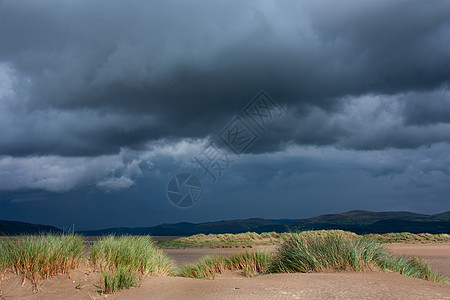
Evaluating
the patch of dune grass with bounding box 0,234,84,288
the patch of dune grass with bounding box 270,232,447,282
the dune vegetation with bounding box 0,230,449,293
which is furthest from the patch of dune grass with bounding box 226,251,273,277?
the patch of dune grass with bounding box 0,234,84,288

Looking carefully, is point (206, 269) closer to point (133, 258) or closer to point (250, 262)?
point (250, 262)

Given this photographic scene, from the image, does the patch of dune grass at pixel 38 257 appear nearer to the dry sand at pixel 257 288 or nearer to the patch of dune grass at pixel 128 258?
the dry sand at pixel 257 288

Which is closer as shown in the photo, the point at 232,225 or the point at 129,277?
the point at 129,277

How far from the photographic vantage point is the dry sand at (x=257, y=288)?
6.70 meters

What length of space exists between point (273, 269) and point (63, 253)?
19.9 feet

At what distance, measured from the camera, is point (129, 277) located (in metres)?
8.59

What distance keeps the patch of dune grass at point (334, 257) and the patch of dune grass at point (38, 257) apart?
5.93m

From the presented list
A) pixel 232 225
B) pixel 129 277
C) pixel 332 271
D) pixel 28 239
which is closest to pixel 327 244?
pixel 332 271

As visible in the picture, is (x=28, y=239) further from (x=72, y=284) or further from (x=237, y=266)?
(x=237, y=266)

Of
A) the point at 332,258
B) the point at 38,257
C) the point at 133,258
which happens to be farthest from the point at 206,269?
the point at 38,257

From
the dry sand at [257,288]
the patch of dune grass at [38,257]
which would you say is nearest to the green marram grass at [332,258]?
the dry sand at [257,288]

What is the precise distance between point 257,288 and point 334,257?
3.09m

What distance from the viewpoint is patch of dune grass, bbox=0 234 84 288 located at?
8969 millimetres

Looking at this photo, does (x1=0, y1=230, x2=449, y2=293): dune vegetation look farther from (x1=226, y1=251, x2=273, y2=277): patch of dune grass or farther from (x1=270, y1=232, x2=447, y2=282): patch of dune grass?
(x1=226, y1=251, x2=273, y2=277): patch of dune grass
